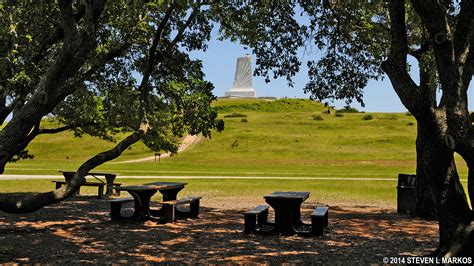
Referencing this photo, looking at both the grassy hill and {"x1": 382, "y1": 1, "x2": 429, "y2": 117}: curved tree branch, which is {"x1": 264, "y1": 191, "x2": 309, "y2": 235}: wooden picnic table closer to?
{"x1": 382, "y1": 1, "x2": 429, "y2": 117}: curved tree branch

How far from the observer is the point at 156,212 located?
13062mm

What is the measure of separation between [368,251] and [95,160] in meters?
5.64

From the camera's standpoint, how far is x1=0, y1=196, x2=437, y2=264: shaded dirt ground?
7539 mm

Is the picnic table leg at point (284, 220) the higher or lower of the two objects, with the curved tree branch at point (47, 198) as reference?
lower

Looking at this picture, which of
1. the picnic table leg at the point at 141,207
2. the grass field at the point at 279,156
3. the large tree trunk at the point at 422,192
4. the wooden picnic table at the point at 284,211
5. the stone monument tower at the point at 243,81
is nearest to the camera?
the wooden picnic table at the point at 284,211

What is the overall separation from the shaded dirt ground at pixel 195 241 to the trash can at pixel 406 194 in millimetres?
678

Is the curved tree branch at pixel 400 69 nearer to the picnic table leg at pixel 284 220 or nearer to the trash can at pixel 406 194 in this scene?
the picnic table leg at pixel 284 220

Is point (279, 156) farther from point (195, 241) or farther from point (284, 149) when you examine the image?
point (195, 241)

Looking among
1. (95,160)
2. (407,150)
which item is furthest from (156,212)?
(407,150)

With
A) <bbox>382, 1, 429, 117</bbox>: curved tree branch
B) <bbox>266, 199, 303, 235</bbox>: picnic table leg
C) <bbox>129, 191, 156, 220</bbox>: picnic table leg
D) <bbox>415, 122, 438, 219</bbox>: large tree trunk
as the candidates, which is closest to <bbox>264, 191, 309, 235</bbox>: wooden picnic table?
<bbox>266, 199, 303, 235</bbox>: picnic table leg

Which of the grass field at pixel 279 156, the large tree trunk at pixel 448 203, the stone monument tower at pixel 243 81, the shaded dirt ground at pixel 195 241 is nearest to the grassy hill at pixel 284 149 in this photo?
the grass field at pixel 279 156

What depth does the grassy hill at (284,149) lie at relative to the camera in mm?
42281

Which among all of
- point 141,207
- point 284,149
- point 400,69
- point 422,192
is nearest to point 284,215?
point 141,207

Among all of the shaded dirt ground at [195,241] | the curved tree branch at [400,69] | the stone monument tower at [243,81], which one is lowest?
the shaded dirt ground at [195,241]
